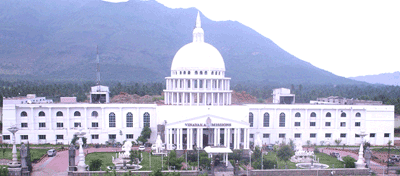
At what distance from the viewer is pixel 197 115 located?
49.2 m

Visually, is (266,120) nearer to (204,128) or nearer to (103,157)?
(204,128)

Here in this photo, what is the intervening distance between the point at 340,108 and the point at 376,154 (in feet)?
32.3

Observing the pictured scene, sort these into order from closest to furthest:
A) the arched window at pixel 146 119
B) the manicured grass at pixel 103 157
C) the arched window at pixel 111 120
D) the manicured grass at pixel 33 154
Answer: the manicured grass at pixel 103 157 < the manicured grass at pixel 33 154 < the arched window at pixel 111 120 < the arched window at pixel 146 119

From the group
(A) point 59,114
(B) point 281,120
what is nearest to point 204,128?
(B) point 281,120

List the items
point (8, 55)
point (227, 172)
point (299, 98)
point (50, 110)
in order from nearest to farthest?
point (227, 172) < point (50, 110) < point (299, 98) < point (8, 55)

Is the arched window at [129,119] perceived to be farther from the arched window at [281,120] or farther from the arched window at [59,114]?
the arched window at [281,120]

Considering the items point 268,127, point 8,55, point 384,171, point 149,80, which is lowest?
point 384,171

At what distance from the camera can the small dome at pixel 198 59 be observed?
53.6 m

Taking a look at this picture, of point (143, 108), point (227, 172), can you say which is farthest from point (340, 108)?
point (143, 108)

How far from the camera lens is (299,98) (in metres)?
107

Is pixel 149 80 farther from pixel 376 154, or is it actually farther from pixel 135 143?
pixel 376 154

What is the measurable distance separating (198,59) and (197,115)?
9.71 m

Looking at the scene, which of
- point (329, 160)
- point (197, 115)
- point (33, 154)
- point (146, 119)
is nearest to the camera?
point (329, 160)

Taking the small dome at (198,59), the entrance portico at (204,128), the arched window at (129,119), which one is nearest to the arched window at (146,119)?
the arched window at (129,119)
